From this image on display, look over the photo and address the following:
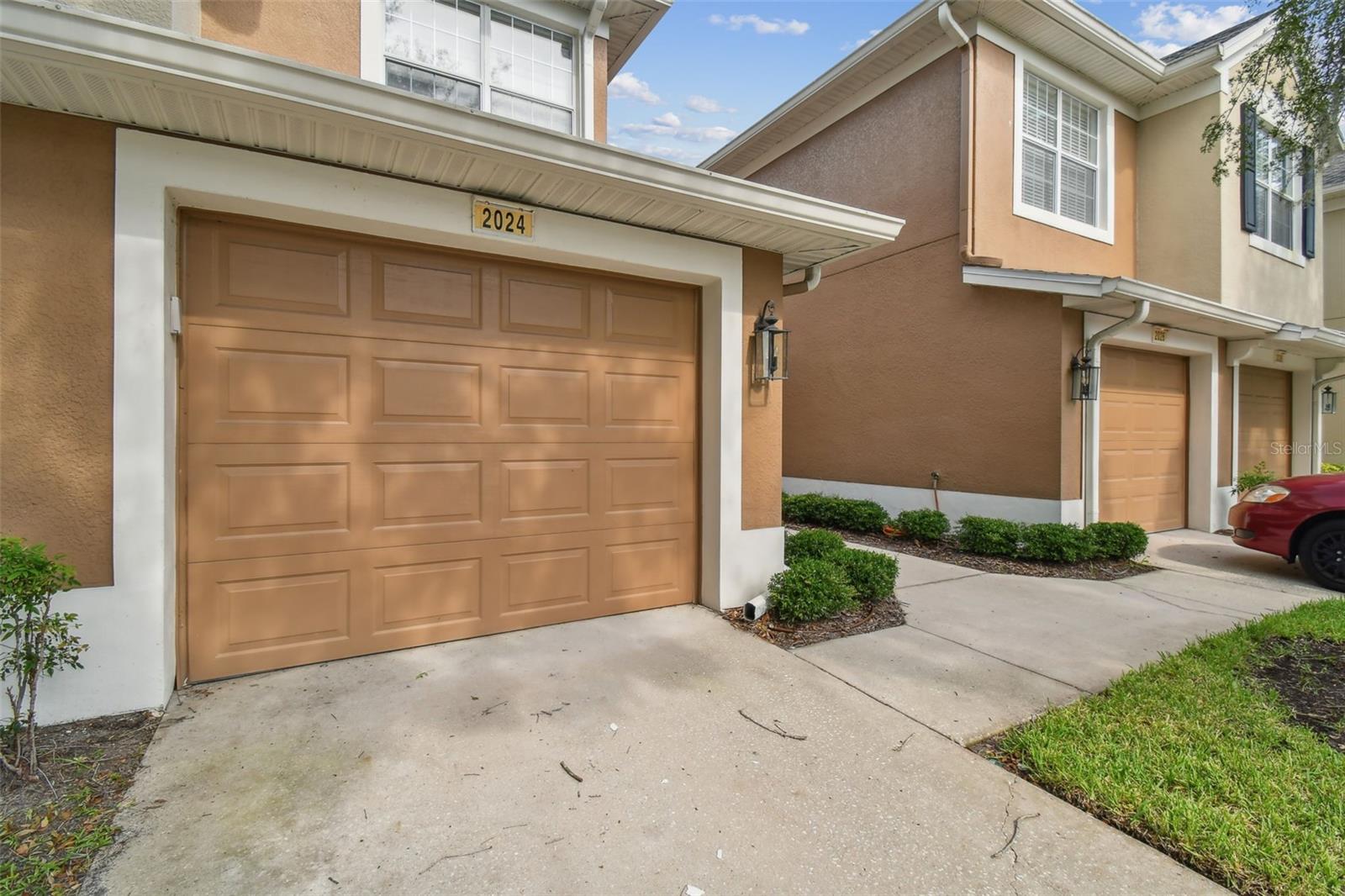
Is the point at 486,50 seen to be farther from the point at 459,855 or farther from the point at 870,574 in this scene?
the point at 459,855

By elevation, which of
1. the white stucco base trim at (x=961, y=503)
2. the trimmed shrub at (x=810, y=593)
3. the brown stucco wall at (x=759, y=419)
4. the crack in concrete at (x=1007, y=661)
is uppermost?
the brown stucco wall at (x=759, y=419)

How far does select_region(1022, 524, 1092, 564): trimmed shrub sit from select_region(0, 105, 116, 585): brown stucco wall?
293 inches

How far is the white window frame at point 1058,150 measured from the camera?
7691 millimetres

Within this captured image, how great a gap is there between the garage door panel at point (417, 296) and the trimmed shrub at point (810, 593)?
1.86m

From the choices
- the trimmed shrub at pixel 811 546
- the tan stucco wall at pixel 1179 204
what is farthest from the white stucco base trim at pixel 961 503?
the tan stucco wall at pixel 1179 204

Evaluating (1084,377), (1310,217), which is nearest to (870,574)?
(1084,377)

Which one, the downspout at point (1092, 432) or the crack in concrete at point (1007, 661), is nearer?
the crack in concrete at point (1007, 661)

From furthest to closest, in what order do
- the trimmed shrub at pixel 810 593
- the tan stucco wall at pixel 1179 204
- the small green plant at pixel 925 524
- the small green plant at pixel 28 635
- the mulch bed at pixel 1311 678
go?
1. the tan stucco wall at pixel 1179 204
2. the small green plant at pixel 925 524
3. the trimmed shrub at pixel 810 593
4. the mulch bed at pixel 1311 678
5. the small green plant at pixel 28 635

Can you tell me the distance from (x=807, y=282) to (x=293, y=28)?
14.1 ft

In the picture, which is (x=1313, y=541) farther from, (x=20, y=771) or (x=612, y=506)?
(x=20, y=771)

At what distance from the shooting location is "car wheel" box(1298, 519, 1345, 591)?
5.53m

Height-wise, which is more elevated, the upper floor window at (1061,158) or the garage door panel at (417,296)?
the upper floor window at (1061,158)

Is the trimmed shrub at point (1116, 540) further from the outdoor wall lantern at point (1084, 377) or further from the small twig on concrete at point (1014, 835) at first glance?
the small twig on concrete at point (1014, 835)

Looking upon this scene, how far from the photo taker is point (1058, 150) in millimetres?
8172
